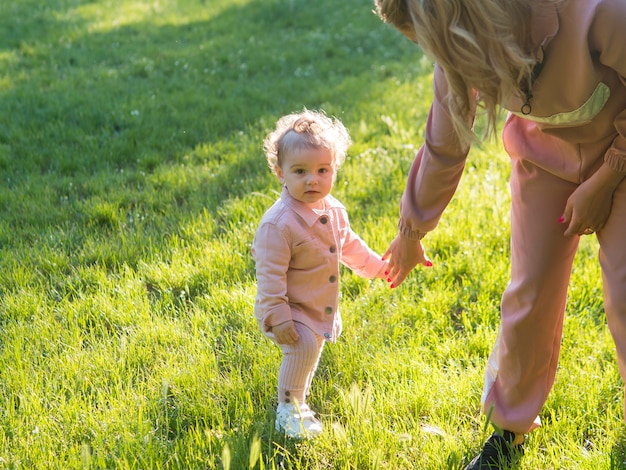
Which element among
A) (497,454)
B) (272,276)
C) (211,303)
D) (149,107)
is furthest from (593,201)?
(149,107)

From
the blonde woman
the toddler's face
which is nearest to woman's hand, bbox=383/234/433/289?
the blonde woman

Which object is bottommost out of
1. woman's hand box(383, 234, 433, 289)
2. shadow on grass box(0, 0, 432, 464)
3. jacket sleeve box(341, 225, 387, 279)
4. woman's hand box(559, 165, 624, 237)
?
shadow on grass box(0, 0, 432, 464)

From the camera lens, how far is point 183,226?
472 cm

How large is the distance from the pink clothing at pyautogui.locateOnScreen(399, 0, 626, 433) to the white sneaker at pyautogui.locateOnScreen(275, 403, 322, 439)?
2.32ft

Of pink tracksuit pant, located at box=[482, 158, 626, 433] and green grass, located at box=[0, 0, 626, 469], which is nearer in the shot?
pink tracksuit pant, located at box=[482, 158, 626, 433]

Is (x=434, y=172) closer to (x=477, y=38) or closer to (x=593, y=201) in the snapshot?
(x=593, y=201)

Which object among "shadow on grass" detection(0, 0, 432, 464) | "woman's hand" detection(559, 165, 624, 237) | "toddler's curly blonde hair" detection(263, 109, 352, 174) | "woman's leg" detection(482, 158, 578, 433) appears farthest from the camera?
"shadow on grass" detection(0, 0, 432, 464)

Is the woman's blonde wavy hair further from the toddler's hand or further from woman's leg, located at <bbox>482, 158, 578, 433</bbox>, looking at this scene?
the toddler's hand

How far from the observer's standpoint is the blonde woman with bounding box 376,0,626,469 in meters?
2.14

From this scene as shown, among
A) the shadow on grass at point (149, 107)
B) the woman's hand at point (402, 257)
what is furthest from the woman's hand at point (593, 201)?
the shadow on grass at point (149, 107)

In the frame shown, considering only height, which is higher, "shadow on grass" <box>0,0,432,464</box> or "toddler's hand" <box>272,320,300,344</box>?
"toddler's hand" <box>272,320,300,344</box>

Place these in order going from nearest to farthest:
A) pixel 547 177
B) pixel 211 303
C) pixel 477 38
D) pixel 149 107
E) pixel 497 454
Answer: pixel 477 38, pixel 547 177, pixel 497 454, pixel 211 303, pixel 149 107

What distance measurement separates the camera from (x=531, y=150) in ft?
8.53

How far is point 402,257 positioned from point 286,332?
1.83 ft
